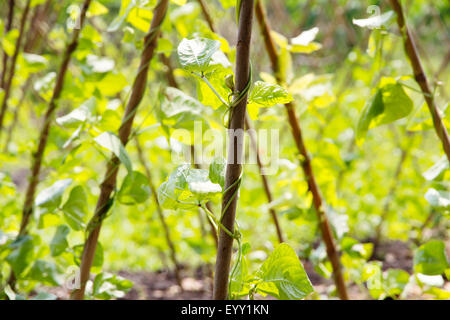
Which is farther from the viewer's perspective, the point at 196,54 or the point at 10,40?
the point at 10,40

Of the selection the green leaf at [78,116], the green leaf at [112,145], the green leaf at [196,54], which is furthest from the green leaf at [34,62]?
the green leaf at [196,54]

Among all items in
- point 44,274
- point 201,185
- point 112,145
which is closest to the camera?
point 201,185

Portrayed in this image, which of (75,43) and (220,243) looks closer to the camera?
(220,243)

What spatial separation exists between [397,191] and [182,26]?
1165 mm

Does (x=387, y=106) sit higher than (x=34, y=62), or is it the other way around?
(x=34, y=62)

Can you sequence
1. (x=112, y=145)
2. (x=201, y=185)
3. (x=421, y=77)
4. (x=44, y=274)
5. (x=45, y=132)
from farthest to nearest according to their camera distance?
(x=45, y=132)
(x=44, y=274)
(x=421, y=77)
(x=112, y=145)
(x=201, y=185)

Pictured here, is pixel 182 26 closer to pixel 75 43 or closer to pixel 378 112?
pixel 75 43

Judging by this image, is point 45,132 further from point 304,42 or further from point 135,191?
point 304,42

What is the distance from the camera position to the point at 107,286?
624 mm

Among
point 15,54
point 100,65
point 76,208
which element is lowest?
point 76,208

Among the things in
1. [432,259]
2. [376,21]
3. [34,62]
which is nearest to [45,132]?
[34,62]

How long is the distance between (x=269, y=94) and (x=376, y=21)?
250 mm
